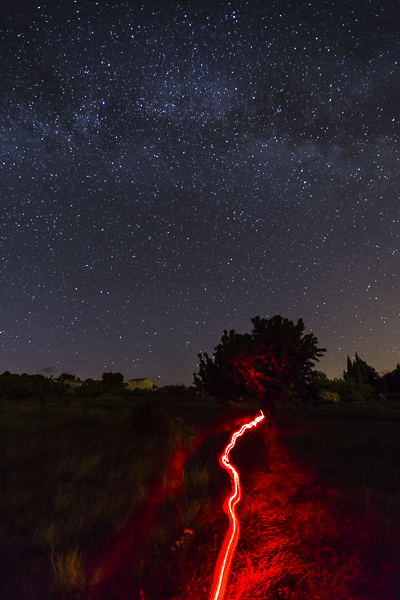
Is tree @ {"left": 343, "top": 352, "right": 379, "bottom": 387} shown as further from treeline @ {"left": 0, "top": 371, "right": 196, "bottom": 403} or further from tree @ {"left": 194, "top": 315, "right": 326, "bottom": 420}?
tree @ {"left": 194, "top": 315, "right": 326, "bottom": 420}

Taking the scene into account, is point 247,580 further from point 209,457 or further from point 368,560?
point 209,457

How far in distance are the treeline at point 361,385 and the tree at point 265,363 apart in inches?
843

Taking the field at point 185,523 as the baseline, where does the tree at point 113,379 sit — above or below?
above

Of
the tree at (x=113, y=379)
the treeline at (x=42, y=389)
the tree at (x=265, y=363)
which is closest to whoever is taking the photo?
the tree at (x=265, y=363)

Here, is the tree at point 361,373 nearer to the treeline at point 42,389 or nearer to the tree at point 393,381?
the tree at point 393,381

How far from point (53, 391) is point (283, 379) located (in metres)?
21.6

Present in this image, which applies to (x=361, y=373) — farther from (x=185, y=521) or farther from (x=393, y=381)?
(x=185, y=521)

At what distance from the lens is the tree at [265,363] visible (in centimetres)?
1395

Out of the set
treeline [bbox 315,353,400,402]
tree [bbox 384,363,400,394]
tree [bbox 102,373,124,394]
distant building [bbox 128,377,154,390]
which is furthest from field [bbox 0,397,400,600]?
distant building [bbox 128,377,154,390]

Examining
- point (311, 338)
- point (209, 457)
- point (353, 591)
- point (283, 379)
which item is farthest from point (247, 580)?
point (311, 338)

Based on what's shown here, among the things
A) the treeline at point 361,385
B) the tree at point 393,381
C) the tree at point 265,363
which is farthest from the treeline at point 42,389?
the tree at point 393,381

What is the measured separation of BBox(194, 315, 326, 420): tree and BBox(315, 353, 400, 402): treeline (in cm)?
2140

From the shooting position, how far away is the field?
13.4ft

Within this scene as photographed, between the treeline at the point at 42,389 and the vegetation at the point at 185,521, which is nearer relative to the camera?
the vegetation at the point at 185,521
